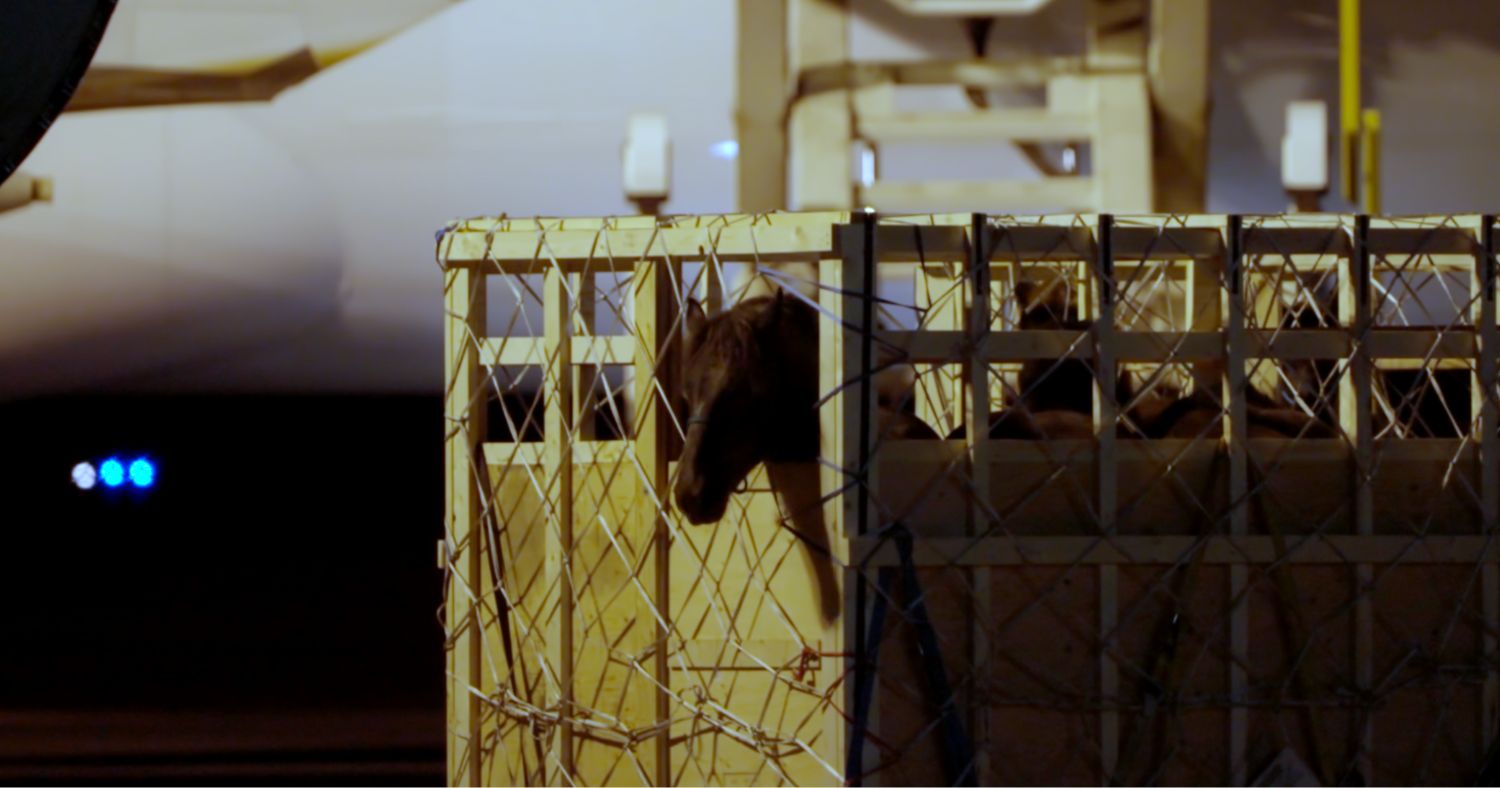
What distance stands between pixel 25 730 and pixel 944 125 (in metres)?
4.84

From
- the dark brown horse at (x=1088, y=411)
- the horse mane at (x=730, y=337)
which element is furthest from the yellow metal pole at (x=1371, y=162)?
the horse mane at (x=730, y=337)

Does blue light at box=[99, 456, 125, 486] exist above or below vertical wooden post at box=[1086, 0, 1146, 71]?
below

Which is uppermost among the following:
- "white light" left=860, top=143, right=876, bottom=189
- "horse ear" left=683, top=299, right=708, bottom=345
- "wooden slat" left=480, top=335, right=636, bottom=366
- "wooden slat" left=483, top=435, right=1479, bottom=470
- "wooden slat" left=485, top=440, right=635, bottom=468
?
"white light" left=860, top=143, right=876, bottom=189

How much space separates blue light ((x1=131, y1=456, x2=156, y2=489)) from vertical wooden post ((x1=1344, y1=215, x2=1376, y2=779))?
20.0 feet

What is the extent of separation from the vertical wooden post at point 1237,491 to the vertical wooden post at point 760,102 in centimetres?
251

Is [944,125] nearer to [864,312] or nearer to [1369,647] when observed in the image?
[864,312]

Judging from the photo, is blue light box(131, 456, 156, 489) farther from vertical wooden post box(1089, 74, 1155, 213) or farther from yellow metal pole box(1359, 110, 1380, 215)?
yellow metal pole box(1359, 110, 1380, 215)

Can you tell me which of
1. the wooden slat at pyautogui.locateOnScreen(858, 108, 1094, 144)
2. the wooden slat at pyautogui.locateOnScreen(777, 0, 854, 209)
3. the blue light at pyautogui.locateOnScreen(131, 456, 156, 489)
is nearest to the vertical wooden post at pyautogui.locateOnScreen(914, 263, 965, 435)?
the wooden slat at pyautogui.locateOnScreen(777, 0, 854, 209)

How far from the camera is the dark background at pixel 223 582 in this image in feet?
19.8

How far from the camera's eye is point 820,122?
18.0ft

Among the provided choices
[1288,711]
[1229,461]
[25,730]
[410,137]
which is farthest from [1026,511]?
[25,730]

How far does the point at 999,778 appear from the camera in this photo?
11.6ft

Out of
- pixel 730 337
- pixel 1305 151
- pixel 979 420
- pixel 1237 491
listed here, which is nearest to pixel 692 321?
pixel 730 337

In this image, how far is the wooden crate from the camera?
11.4ft
